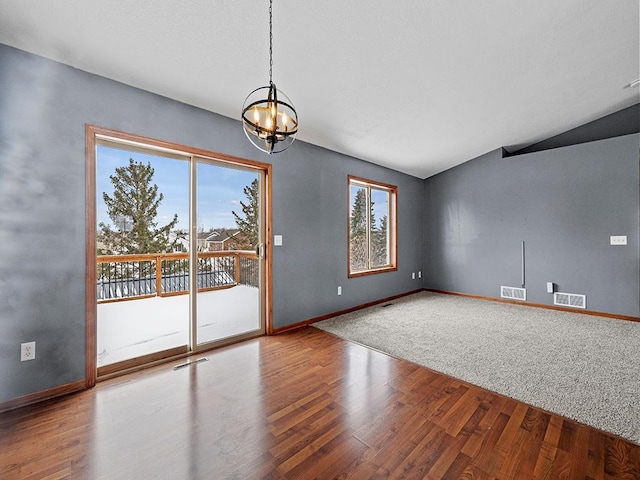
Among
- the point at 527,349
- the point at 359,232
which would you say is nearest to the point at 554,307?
the point at 527,349

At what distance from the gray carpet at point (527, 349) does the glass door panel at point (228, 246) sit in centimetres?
109

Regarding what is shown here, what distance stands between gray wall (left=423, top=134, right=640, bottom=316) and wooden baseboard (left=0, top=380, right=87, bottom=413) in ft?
19.6

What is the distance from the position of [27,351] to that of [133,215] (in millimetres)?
1270

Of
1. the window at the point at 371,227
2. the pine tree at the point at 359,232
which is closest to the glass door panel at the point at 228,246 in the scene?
the window at the point at 371,227

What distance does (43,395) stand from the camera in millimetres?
2064

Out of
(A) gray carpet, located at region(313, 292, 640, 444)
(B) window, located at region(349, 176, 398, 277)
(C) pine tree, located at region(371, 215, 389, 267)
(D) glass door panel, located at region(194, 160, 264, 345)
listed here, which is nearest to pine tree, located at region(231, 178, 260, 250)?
(D) glass door panel, located at region(194, 160, 264, 345)

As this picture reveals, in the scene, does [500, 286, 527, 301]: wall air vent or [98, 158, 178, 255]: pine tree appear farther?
[500, 286, 527, 301]: wall air vent

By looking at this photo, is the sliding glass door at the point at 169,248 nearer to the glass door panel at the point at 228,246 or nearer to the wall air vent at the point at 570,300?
the glass door panel at the point at 228,246

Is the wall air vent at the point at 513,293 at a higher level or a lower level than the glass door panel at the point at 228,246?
lower

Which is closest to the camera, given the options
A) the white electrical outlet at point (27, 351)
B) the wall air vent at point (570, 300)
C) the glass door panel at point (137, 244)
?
the white electrical outlet at point (27, 351)

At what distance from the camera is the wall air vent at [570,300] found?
14.3 feet

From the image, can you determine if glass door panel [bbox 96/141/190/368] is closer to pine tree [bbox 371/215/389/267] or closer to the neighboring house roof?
the neighboring house roof

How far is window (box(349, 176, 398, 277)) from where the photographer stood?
15.9ft

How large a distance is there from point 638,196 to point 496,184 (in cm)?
182
